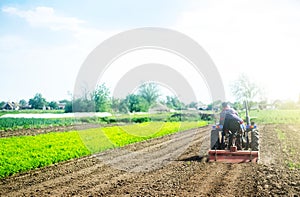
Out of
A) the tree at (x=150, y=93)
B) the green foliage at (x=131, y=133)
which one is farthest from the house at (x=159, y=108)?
the green foliage at (x=131, y=133)

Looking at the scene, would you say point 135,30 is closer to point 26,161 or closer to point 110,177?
point 26,161

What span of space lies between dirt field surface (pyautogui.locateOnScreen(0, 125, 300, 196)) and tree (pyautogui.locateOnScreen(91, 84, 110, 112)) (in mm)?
46227

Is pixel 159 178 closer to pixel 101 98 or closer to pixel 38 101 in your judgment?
pixel 101 98

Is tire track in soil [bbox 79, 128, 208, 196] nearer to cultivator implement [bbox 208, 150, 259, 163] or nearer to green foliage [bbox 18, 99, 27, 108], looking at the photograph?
cultivator implement [bbox 208, 150, 259, 163]

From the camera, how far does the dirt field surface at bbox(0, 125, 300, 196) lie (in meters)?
7.93

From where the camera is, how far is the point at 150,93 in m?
79.2

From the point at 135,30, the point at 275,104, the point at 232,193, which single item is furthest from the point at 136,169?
the point at 275,104

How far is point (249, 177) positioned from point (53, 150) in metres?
8.97

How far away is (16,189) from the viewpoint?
855 cm

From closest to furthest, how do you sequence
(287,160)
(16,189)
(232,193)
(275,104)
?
(232,193)
(16,189)
(287,160)
(275,104)

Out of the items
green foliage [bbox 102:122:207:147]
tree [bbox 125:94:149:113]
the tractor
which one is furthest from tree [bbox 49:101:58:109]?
the tractor

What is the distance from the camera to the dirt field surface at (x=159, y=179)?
793 cm

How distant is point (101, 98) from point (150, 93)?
20.4 meters

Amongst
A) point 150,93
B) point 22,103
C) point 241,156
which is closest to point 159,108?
point 150,93
